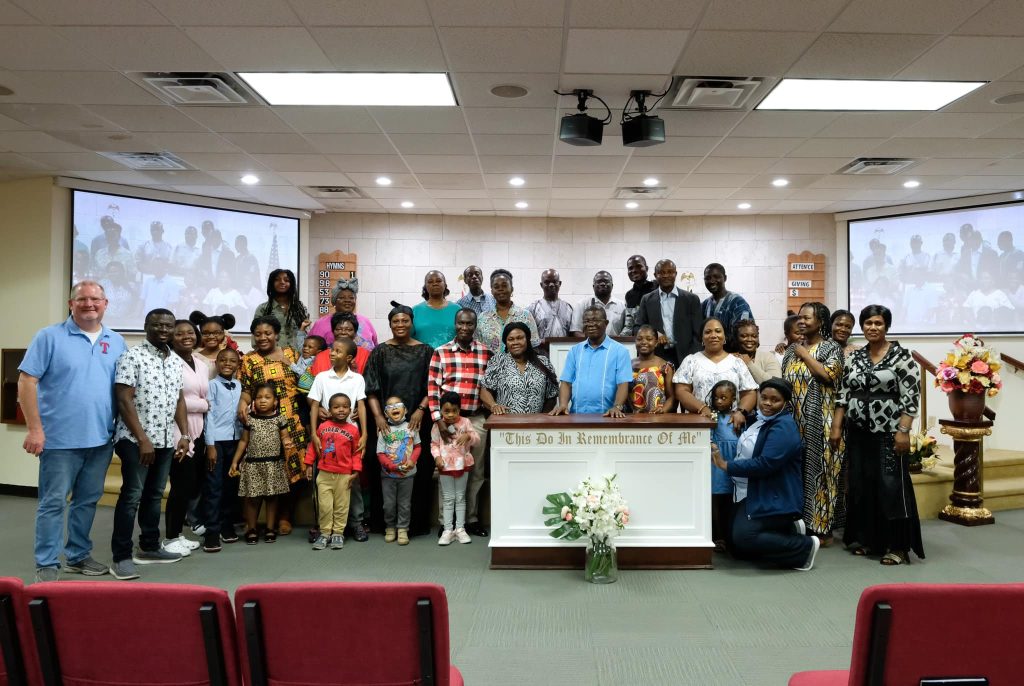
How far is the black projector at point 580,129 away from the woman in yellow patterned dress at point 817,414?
1939 millimetres

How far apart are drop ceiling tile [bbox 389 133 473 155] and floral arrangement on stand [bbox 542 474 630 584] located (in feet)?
11.2

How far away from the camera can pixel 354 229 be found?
404 inches

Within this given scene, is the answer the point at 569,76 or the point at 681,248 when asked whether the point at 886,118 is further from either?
the point at 681,248

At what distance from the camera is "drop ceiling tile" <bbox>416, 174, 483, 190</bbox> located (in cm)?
773

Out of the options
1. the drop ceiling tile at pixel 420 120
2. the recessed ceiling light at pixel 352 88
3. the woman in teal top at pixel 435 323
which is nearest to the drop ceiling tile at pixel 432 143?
the drop ceiling tile at pixel 420 120

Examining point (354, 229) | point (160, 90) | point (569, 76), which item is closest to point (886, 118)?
point (569, 76)

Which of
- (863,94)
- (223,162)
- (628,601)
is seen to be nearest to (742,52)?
(863,94)

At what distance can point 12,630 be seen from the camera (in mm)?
1749

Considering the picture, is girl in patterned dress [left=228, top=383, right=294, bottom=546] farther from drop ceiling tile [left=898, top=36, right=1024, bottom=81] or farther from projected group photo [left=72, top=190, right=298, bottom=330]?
drop ceiling tile [left=898, top=36, right=1024, bottom=81]

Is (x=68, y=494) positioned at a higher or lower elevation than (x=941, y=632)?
lower

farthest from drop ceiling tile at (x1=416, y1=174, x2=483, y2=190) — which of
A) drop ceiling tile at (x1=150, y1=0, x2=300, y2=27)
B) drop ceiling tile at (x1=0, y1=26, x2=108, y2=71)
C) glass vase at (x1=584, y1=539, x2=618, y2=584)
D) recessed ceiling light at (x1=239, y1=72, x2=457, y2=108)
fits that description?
glass vase at (x1=584, y1=539, x2=618, y2=584)

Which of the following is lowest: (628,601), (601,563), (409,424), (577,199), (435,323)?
(628,601)

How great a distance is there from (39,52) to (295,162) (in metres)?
2.90

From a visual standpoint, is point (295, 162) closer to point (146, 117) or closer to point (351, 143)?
point (351, 143)
